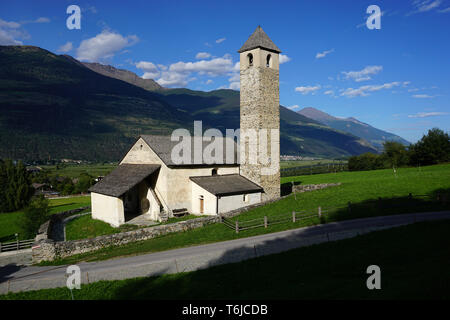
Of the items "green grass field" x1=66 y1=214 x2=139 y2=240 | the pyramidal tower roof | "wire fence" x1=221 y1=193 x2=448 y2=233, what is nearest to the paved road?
"wire fence" x1=221 y1=193 x2=448 y2=233

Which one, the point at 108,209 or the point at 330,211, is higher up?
the point at 330,211

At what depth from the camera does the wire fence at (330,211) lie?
2238 cm

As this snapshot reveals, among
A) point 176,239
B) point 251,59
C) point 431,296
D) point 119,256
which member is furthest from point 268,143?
point 431,296

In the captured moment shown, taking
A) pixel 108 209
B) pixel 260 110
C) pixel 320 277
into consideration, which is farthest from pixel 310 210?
pixel 108 209

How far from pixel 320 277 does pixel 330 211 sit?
13.3 m

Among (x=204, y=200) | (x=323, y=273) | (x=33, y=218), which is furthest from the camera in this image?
(x=204, y=200)

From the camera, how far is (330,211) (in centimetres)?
2364

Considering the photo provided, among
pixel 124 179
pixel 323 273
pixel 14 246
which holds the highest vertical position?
pixel 124 179

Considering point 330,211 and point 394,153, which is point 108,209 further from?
point 394,153

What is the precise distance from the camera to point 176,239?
21297mm

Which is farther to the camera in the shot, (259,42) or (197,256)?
(259,42)

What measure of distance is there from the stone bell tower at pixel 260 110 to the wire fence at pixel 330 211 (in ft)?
33.0

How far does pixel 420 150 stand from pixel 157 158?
186 feet

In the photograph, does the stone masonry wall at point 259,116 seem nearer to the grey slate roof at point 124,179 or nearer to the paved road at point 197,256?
the grey slate roof at point 124,179
